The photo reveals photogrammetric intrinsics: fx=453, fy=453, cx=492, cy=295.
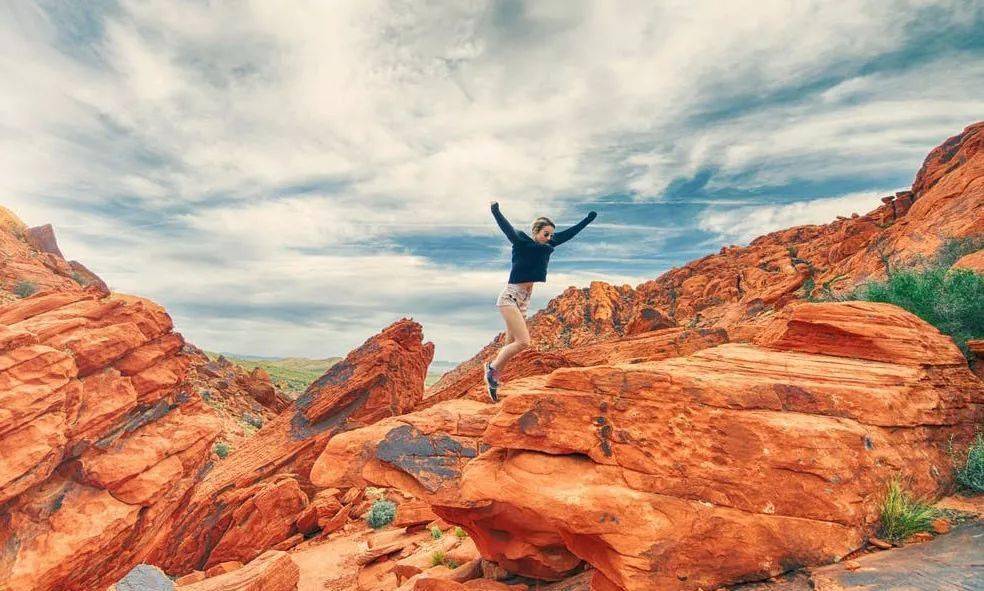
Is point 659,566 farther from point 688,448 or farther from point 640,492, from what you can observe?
point 688,448

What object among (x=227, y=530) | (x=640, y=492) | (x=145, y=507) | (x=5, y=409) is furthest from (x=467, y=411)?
(x=5, y=409)

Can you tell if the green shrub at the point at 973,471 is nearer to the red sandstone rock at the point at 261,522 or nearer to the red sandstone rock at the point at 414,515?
the red sandstone rock at the point at 414,515

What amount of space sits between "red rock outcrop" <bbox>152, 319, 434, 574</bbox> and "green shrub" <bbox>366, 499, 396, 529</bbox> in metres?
3.22

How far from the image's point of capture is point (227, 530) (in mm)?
18375

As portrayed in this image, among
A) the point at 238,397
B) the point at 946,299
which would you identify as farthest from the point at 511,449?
the point at 238,397

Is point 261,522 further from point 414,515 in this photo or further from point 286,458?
point 414,515

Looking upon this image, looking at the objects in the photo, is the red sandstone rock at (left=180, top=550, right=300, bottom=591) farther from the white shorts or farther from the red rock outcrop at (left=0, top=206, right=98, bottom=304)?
the red rock outcrop at (left=0, top=206, right=98, bottom=304)

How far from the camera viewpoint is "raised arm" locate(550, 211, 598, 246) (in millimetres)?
9055

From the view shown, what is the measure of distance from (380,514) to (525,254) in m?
13.9

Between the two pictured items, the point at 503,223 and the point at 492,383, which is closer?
the point at 503,223

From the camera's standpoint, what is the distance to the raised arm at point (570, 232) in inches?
356

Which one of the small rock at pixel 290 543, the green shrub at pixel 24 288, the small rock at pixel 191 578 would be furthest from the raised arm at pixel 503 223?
the green shrub at pixel 24 288

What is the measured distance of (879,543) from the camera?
18.5 ft

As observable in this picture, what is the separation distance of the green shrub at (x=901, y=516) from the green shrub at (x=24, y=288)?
208 ft
